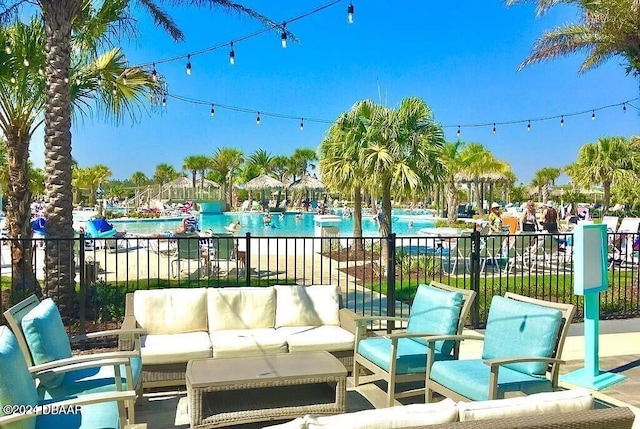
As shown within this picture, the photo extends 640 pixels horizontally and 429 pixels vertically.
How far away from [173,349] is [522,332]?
2.72 metres

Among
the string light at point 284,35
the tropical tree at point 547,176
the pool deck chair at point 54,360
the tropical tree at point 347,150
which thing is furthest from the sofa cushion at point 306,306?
the tropical tree at point 547,176

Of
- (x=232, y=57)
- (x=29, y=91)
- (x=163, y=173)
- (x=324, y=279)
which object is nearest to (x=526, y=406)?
(x=29, y=91)

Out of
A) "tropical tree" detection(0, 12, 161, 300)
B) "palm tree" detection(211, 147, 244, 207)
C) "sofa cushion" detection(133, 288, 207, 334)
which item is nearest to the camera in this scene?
"sofa cushion" detection(133, 288, 207, 334)

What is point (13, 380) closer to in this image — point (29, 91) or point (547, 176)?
point (29, 91)

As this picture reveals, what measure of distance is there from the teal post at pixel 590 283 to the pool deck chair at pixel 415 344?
1.12m

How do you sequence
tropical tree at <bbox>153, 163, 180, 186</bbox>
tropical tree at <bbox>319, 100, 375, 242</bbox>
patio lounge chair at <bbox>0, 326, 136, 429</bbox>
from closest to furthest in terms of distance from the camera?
patio lounge chair at <bbox>0, 326, 136, 429</bbox>, tropical tree at <bbox>319, 100, 375, 242</bbox>, tropical tree at <bbox>153, 163, 180, 186</bbox>

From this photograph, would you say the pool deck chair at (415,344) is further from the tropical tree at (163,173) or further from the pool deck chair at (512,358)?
the tropical tree at (163,173)

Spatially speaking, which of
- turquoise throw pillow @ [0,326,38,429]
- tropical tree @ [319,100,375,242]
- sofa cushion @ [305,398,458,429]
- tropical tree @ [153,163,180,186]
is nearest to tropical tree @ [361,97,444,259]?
tropical tree @ [319,100,375,242]

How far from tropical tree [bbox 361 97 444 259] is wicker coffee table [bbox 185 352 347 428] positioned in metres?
6.80

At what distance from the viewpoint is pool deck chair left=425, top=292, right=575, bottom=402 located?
11.5 ft

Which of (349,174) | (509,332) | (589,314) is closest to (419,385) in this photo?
(509,332)

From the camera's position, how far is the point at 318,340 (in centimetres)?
485

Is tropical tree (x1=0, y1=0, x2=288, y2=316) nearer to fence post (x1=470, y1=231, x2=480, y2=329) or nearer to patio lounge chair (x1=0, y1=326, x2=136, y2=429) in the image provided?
patio lounge chair (x1=0, y1=326, x2=136, y2=429)

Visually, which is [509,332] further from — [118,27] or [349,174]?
[349,174]
